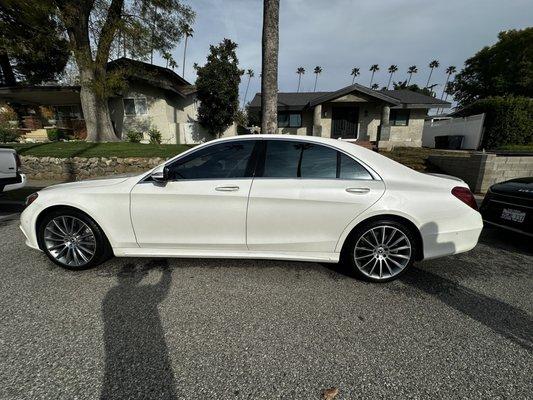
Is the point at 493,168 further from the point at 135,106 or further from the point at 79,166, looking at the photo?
the point at 135,106

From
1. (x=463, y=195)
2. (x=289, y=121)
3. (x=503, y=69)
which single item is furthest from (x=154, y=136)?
(x=503, y=69)

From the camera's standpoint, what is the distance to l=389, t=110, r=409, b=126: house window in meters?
18.9

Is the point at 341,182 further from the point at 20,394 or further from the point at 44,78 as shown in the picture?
the point at 44,78

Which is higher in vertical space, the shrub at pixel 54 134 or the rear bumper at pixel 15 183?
the shrub at pixel 54 134

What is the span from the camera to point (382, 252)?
2.81m

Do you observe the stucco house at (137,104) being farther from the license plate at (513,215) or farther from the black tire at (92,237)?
the license plate at (513,215)

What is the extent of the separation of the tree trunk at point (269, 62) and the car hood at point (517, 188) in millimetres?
5208

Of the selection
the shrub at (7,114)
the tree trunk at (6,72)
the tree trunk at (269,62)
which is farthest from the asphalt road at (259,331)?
the tree trunk at (6,72)

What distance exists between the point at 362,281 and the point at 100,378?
7.95ft

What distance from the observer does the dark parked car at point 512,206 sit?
341 centimetres

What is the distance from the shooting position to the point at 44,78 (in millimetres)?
24391

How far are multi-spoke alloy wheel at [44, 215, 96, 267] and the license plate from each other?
17.1 feet

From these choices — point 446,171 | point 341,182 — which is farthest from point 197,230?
point 446,171

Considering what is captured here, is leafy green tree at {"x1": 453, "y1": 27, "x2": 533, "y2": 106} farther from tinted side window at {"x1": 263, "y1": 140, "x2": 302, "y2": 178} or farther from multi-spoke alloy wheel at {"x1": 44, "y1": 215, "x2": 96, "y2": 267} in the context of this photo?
multi-spoke alloy wheel at {"x1": 44, "y1": 215, "x2": 96, "y2": 267}
